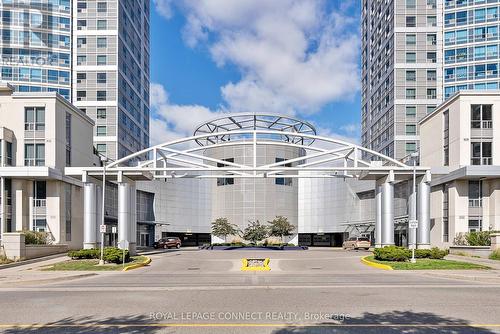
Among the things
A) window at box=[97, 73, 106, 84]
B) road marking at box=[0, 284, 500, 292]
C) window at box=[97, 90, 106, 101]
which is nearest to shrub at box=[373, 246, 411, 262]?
road marking at box=[0, 284, 500, 292]

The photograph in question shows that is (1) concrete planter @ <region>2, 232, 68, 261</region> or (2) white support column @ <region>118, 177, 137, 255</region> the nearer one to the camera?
(1) concrete planter @ <region>2, 232, 68, 261</region>

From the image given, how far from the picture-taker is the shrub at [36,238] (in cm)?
3178

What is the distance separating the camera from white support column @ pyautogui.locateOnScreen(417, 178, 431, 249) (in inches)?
1288

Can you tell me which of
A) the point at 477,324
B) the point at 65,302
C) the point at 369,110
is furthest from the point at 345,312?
the point at 369,110

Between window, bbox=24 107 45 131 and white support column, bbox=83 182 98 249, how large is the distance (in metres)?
6.69

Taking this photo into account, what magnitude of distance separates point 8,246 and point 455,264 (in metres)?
26.5

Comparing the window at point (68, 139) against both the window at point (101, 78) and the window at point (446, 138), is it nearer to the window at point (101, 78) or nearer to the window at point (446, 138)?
the window at point (101, 78)

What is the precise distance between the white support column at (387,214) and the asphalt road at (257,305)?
12.5 meters

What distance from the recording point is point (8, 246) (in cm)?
2922

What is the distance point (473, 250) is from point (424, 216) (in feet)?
14.1

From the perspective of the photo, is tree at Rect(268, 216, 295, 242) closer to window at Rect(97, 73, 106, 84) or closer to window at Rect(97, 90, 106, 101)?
window at Rect(97, 90, 106, 101)

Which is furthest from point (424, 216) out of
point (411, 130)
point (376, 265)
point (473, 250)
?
point (411, 130)

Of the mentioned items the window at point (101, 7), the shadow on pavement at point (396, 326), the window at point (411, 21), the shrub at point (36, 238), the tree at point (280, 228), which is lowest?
the tree at point (280, 228)

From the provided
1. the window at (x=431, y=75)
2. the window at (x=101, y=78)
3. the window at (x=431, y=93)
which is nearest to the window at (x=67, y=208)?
the window at (x=101, y=78)
